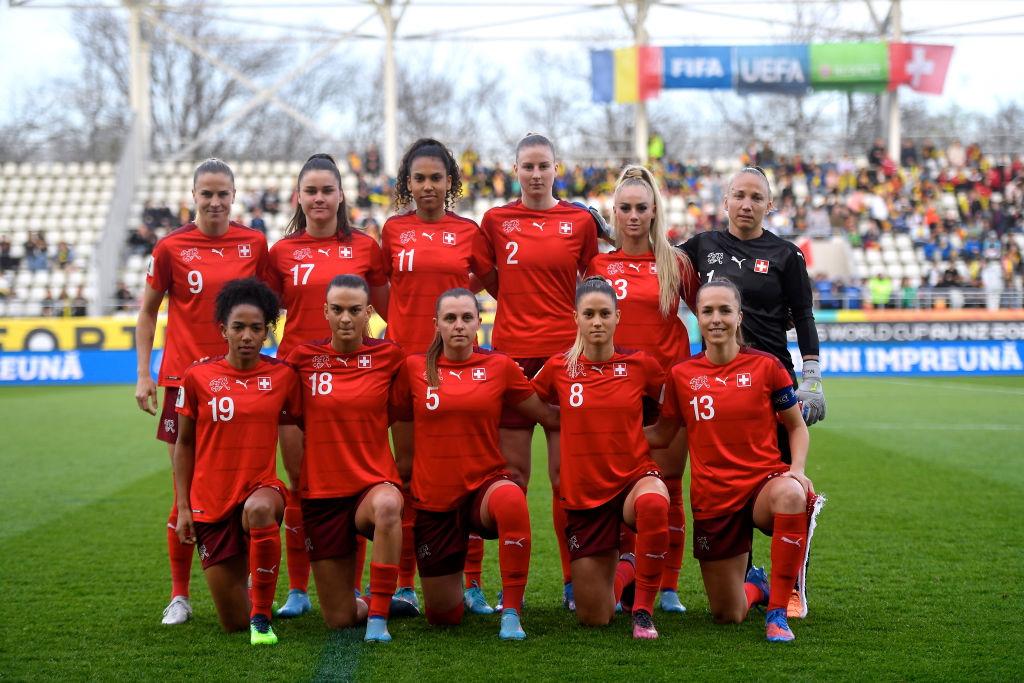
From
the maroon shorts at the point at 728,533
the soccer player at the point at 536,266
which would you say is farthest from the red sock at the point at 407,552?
the maroon shorts at the point at 728,533

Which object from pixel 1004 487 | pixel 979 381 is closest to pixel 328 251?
pixel 1004 487

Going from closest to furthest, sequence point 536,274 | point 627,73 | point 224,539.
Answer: point 224,539 < point 536,274 < point 627,73

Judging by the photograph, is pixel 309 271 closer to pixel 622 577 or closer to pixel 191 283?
pixel 191 283

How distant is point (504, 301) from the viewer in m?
4.98

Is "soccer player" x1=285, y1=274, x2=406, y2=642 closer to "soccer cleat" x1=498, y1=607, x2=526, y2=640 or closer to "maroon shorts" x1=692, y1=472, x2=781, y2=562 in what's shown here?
"soccer cleat" x1=498, y1=607, x2=526, y2=640

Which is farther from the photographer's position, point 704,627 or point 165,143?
point 165,143

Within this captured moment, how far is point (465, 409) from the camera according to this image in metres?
4.41

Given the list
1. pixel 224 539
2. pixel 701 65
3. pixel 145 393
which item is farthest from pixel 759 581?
pixel 701 65

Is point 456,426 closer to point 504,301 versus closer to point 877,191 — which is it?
point 504,301

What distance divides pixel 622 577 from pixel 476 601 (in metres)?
0.70

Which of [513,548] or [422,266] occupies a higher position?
[422,266]

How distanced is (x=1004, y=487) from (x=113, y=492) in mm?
6839

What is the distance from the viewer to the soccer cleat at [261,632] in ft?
13.6

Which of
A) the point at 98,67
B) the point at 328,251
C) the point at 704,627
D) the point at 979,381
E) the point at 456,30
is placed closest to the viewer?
the point at 704,627
